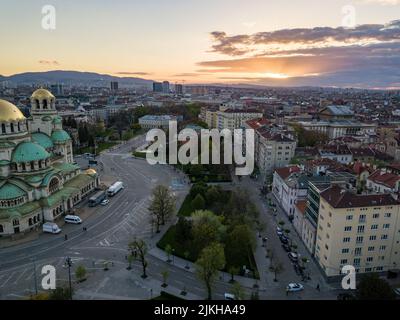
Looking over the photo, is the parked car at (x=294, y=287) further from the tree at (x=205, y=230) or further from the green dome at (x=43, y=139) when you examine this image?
the green dome at (x=43, y=139)

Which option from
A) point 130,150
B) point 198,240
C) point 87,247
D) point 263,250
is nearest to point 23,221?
point 87,247

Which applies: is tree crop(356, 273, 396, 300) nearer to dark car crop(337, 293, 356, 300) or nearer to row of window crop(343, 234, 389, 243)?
dark car crop(337, 293, 356, 300)

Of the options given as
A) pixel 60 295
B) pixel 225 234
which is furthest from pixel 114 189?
pixel 60 295

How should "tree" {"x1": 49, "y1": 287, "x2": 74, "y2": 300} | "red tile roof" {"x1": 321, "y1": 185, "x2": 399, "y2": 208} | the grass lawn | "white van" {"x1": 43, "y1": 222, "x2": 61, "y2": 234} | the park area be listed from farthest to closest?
the grass lawn < "white van" {"x1": 43, "y1": 222, "x2": 61, "y2": 234} < the park area < "red tile roof" {"x1": 321, "y1": 185, "x2": 399, "y2": 208} < "tree" {"x1": 49, "y1": 287, "x2": 74, "y2": 300}

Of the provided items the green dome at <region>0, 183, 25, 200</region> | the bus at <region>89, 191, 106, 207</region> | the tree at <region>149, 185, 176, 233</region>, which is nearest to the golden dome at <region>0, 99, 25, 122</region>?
the green dome at <region>0, 183, 25, 200</region>

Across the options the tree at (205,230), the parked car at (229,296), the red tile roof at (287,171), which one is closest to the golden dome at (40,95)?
A: the tree at (205,230)
